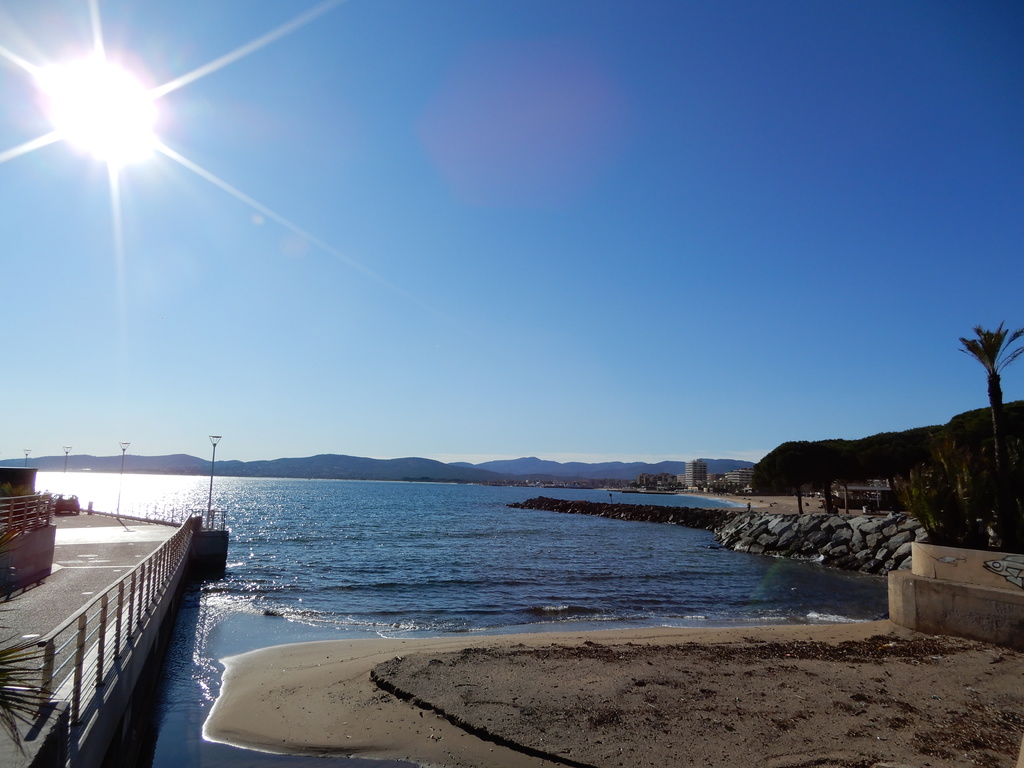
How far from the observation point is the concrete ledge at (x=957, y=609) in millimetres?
12141

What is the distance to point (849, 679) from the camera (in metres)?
10.3

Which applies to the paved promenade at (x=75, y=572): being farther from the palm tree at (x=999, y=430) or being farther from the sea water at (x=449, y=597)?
the palm tree at (x=999, y=430)

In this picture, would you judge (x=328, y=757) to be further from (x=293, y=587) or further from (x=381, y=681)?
(x=293, y=587)

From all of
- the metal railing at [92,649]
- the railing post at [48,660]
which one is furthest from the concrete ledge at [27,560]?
the railing post at [48,660]

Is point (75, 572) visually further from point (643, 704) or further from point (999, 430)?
point (999, 430)

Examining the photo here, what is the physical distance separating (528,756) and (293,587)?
59.8 feet

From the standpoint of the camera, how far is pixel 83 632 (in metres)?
5.76

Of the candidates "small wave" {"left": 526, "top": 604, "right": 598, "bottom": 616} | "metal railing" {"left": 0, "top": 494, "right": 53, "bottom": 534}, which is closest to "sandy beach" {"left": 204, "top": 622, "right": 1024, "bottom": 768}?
"metal railing" {"left": 0, "top": 494, "right": 53, "bottom": 534}

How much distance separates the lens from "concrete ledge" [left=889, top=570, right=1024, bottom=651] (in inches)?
478

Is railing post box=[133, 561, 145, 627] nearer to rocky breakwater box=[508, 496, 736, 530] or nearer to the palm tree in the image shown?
the palm tree

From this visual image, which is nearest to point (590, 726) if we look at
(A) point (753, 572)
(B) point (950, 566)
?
(B) point (950, 566)

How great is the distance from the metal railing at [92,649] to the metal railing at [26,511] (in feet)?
10.7

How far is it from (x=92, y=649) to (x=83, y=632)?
1.56 metres

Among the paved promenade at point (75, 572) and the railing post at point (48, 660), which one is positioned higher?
the railing post at point (48, 660)
